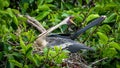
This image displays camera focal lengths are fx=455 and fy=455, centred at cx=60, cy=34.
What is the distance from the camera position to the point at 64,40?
9.96 feet

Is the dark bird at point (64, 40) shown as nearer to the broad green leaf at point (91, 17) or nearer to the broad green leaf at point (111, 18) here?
the broad green leaf at point (91, 17)

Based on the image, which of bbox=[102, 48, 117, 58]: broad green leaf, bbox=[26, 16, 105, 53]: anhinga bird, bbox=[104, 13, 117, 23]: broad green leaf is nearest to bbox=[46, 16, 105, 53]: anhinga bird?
bbox=[26, 16, 105, 53]: anhinga bird

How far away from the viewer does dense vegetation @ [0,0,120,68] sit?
274 cm

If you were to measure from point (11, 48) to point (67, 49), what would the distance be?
1.18 feet

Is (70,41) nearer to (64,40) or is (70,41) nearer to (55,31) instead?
(64,40)

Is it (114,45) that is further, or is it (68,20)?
(68,20)

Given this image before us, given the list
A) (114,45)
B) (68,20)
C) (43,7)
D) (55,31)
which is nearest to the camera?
(114,45)

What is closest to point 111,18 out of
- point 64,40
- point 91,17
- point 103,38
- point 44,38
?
point 91,17

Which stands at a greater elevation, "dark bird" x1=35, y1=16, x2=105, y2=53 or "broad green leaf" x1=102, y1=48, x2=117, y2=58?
"dark bird" x1=35, y1=16, x2=105, y2=53

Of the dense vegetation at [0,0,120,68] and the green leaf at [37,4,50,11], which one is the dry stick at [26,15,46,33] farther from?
the green leaf at [37,4,50,11]

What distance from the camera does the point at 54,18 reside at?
3.33 metres

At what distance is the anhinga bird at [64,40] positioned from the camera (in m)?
2.94

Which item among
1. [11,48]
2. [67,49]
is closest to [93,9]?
[67,49]

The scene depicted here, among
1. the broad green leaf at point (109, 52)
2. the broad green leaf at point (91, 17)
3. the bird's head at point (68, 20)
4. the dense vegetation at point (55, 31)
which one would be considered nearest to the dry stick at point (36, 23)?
the dense vegetation at point (55, 31)
